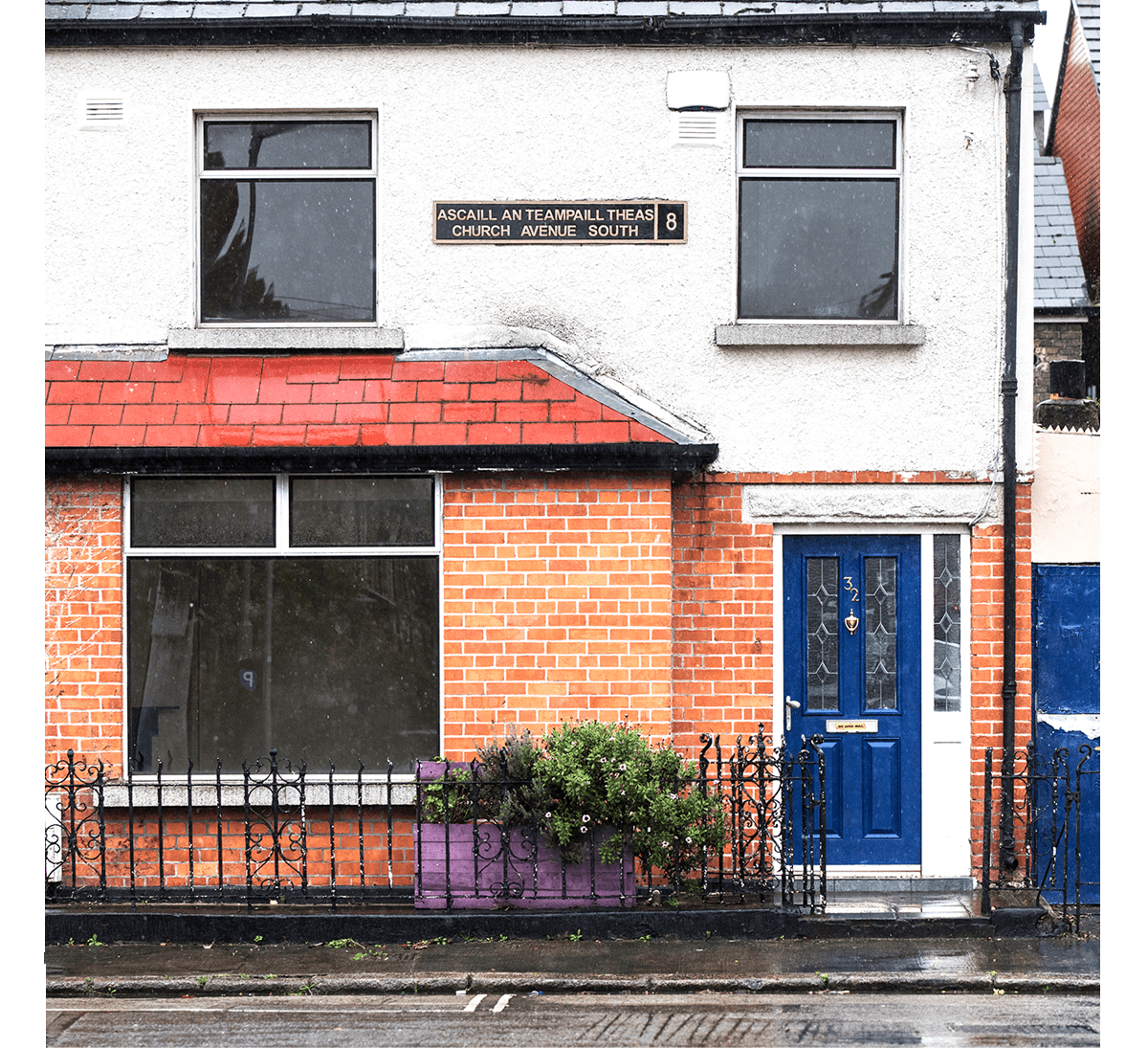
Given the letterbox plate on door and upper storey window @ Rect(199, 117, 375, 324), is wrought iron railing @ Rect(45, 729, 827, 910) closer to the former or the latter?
the letterbox plate on door

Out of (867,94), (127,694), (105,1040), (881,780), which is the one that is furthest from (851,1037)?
(867,94)

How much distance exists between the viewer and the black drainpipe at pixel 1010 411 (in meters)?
7.98

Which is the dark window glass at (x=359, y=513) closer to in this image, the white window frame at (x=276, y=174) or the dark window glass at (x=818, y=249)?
the white window frame at (x=276, y=174)

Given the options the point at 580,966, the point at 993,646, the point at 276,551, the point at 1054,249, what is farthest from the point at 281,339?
the point at 1054,249

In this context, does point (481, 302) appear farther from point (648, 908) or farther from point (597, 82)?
point (648, 908)

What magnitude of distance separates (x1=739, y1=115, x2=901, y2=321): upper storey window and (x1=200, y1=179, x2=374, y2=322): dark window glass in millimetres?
2818

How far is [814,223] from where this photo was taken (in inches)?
329

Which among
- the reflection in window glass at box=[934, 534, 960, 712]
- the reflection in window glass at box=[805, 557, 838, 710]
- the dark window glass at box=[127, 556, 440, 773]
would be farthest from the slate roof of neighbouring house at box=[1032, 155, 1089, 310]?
the dark window glass at box=[127, 556, 440, 773]

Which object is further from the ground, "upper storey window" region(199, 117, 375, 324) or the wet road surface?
"upper storey window" region(199, 117, 375, 324)

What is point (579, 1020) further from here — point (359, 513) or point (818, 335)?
point (818, 335)

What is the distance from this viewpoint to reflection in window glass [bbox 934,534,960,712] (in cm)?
816

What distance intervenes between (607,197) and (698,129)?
0.82 m

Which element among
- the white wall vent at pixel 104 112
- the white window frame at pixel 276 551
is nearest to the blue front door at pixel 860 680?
the white window frame at pixel 276 551

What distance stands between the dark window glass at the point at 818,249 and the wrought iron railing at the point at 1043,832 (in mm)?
3422
